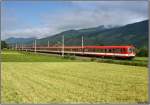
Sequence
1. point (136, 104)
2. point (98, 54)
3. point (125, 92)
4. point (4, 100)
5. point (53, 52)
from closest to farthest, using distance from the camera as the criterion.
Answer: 1. point (136, 104)
2. point (4, 100)
3. point (125, 92)
4. point (98, 54)
5. point (53, 52)

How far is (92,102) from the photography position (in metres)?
13.0

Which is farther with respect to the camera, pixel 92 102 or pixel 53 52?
pixel 53 52

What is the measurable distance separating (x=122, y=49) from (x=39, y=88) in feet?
131

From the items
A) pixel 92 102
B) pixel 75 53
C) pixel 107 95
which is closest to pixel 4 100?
pixel 92 102

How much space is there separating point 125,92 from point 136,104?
335cm

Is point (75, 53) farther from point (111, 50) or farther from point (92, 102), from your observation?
point (92, 102)

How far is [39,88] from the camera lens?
16922mm

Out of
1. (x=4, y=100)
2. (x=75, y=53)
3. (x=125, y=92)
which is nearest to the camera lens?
(x=4, y=100)

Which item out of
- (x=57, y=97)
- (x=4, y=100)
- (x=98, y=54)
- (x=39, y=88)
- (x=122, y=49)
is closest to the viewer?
(x=4, y=100)

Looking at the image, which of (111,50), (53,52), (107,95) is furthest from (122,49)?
(107,95)

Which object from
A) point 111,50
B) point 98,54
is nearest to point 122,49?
point 111,50

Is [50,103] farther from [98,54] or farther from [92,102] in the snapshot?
[98,54]

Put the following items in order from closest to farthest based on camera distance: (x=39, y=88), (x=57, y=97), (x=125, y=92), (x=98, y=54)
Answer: (x=57, y=97), (x=125, y=92), (x=39, y=88), (x=98, y=54)

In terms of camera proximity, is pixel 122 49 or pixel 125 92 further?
pixel 122 49
